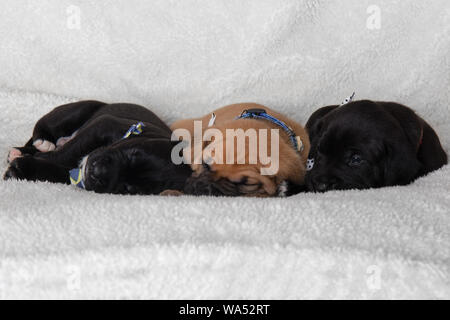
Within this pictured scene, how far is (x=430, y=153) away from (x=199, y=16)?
2.33 metres

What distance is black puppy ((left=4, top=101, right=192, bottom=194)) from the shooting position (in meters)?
3.05

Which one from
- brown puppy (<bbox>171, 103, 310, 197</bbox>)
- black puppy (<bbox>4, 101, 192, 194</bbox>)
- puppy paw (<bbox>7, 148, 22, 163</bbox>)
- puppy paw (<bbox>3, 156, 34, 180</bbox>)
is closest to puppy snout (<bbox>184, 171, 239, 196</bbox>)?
brown puppy (<bbox>171, 103, 310, 197</bbox>)

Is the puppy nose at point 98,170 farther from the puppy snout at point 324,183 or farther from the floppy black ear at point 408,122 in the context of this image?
the floppy black ear at point 408,122

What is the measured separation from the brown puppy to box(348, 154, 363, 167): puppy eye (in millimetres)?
293

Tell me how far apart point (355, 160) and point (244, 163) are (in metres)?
0.68

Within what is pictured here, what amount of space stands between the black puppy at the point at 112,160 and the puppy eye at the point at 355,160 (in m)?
0.93

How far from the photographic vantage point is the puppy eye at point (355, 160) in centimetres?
306

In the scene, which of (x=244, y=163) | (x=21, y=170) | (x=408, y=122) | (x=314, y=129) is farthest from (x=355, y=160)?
(x=21, y=170)

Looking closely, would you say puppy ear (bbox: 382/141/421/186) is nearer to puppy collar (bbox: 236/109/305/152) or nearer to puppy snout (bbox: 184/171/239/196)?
puppy collar (bbox: 236/109/305/152)

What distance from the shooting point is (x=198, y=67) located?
4648 millimetres

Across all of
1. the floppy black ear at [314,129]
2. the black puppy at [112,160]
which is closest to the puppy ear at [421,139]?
the floppy black ear at [314,129]
